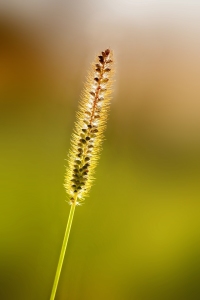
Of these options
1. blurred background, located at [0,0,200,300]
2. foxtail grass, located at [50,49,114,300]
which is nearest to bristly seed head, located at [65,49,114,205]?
foxtail grass, located at [50,49,114,300]

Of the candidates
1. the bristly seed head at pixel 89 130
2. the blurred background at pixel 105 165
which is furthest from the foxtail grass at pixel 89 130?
the blurred background at pixel 105 165

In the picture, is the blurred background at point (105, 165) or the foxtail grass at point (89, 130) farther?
the blurred background at point (105, 165)

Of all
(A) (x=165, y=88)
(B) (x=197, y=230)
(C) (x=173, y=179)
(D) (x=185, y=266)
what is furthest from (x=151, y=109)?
(D) (x=185, y=266)

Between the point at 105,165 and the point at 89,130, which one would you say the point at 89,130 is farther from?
the point at 105,165

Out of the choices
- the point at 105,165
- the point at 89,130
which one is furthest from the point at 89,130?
the point at 105,165

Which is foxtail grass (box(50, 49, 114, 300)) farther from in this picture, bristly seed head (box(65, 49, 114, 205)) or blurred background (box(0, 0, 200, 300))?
blurred background (box(0, 0, 200, 300))

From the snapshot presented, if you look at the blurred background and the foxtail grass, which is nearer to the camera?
the foxtail grass

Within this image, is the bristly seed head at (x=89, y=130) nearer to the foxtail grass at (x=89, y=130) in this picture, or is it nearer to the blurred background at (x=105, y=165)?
the foxtail grass at (x=89, y=130)
